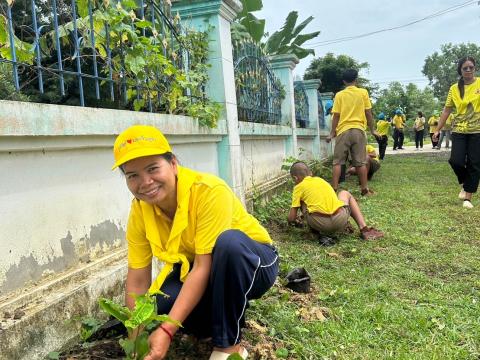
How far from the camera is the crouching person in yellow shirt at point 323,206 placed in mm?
3848

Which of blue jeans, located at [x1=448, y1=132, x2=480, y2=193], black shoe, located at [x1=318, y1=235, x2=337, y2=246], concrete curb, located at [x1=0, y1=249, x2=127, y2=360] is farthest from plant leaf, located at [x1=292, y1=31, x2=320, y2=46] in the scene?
concrete curb, located at [x1=0, y1=249, x2=127, y2=360]

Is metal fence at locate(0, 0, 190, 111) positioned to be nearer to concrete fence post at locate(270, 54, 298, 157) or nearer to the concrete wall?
the concrete wall

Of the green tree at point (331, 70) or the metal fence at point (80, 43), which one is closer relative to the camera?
the metal fence at point (80, 43)

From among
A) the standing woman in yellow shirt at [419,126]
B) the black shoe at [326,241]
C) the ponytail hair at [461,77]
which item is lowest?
the black shoe at [326,241]

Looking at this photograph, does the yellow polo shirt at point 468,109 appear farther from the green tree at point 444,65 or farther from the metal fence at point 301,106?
the green tree at point 444,65

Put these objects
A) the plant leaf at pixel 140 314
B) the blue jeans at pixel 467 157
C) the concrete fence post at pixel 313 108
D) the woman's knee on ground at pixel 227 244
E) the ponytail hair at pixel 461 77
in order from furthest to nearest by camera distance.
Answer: the concrete fence post at pixel 313 108, the blue jeans at pixel 467 157, the ponytail hair at pixel 461 77, the woman's knee on ground at pixel 227 244, the plant leaf at pixel 140 314

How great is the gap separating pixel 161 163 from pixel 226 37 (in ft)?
8.47

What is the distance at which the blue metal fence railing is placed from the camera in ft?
26.5

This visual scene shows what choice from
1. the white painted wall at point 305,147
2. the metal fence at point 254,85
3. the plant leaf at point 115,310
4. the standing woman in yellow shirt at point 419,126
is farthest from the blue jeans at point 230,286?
the standing woman in yellow shirt at point 419,126

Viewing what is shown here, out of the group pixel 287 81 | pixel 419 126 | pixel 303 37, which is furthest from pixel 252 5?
pixel 419 126

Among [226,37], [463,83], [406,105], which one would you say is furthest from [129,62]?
[406,105]

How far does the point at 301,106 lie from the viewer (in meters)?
8.48

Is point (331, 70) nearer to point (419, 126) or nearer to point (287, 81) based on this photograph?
point (419, 126)

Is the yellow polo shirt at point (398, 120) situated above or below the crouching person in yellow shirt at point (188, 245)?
above
